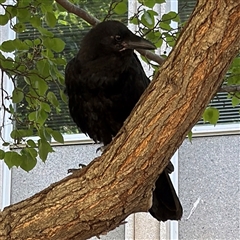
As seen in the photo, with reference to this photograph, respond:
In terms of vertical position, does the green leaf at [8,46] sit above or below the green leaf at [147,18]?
below

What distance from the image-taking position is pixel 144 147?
4.16 feet

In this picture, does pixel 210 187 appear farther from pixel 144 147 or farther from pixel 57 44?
pixel 144 147

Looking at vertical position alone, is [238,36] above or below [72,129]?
above

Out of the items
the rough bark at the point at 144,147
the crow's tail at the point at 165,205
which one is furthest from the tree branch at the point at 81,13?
the rough bark at the point at 144,147

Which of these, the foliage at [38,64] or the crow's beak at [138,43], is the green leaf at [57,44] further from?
the crow's beak at [138,43]

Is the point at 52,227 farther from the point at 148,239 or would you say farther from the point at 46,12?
the point at 148,239

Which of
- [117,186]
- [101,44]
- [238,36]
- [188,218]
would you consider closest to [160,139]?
[117,186]

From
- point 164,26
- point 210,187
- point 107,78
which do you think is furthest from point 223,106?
point 107,78

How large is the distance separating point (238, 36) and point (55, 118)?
183 cm

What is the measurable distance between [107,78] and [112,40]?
111mm

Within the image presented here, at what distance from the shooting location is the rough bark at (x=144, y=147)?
120 cm

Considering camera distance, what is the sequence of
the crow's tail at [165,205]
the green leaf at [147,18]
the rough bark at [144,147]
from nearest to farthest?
A: the rough bark at [144,147], the crow's tail at [165,205], the green leaf at [147,18]

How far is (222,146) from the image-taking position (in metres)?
2.94

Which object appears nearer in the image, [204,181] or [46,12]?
[46,12]
